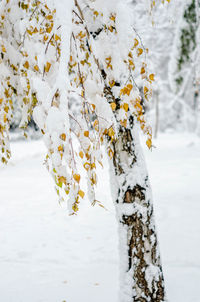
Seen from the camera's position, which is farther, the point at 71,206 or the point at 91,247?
the point at 91,247

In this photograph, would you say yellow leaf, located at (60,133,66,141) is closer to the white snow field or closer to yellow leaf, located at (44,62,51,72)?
yellow leaf, located at (44,62,51,72)

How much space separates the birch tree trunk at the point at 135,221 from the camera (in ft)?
8.34

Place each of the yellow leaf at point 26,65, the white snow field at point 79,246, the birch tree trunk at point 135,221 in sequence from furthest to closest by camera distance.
A: the white snow field at point 79,246 < the birch tree trunk at point 135,221 < the yellow leaf at point 26,65

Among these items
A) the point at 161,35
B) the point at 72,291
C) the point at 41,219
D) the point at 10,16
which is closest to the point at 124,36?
the point at 10,16

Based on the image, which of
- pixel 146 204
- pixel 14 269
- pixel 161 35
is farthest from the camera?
pixel 161 35

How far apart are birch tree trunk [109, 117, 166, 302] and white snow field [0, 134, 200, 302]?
82cm

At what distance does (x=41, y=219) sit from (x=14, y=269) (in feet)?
6.53

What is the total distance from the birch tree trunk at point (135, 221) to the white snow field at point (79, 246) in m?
0.82

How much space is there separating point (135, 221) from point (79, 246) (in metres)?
2.53

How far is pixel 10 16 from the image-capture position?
7.91 ft

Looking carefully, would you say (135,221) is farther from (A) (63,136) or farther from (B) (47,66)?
(B) (47,66)

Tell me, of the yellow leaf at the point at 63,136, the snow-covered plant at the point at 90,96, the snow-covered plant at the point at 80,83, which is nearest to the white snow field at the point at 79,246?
the snow-covered plant at the point at 90,96

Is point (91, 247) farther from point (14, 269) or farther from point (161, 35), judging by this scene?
point (161, 35)

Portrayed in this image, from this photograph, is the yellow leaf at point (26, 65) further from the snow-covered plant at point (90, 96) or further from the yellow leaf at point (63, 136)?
the yellow leaf at point (63, 136)
